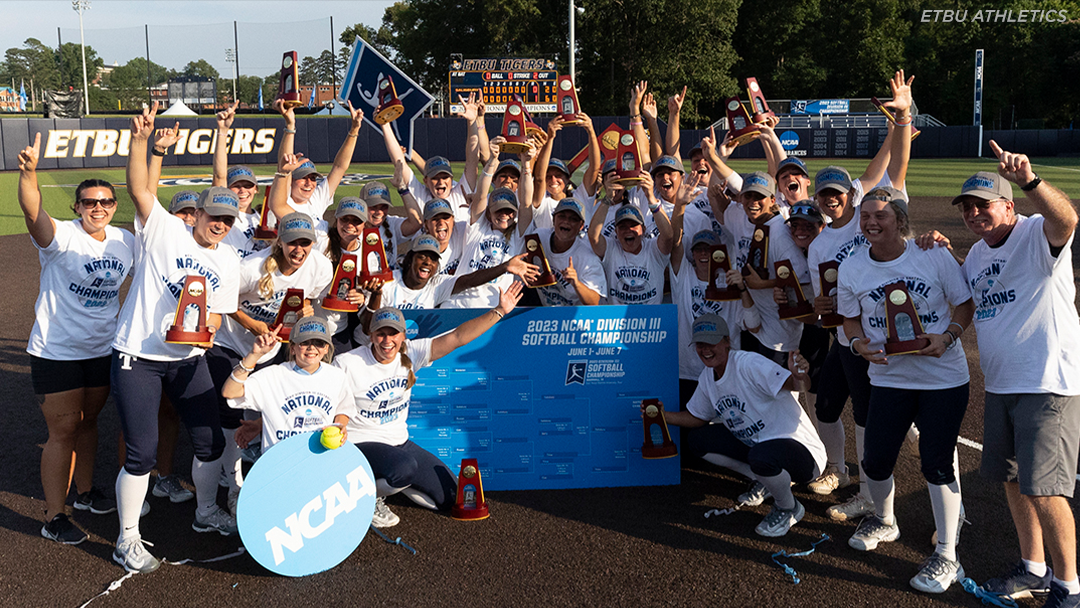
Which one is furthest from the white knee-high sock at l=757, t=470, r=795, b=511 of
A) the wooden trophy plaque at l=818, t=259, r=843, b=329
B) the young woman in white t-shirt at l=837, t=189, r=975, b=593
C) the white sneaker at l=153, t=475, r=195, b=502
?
the white sneaker at l=153, t=475, r=195, b=502

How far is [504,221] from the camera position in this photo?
6676 millimetres

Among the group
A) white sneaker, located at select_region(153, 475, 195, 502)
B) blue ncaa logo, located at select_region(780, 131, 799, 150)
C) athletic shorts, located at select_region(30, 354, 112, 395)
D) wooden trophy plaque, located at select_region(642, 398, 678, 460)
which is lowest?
white sneaker, located at select_region(153, 475, 195, 502)

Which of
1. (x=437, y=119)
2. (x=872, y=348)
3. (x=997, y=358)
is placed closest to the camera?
(x=997, y=358)

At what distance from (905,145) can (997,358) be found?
2.04 meters

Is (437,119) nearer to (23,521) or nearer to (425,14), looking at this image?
(425,14)

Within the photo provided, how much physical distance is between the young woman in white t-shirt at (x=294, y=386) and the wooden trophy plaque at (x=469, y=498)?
0.94 metres

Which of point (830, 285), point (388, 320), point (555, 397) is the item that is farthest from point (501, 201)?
point (830, 285)

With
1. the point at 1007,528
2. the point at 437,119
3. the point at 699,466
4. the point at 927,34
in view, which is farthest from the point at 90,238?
the point at 927,34

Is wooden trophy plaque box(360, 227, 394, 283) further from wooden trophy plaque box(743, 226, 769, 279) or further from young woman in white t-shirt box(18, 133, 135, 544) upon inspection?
wooden trophy plaque box(743, 226, 769, 279)

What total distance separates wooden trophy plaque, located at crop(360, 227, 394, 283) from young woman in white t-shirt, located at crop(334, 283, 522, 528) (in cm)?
55

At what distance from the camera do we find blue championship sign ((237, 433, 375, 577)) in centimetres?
453

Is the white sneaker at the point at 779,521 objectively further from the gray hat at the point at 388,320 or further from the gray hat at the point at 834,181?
the gray hat at the point at 388,320

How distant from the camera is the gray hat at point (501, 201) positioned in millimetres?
6551

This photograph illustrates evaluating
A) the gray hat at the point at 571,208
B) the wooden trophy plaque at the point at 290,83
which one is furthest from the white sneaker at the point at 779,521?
the wooden trophy plaque at the point at 290,83
